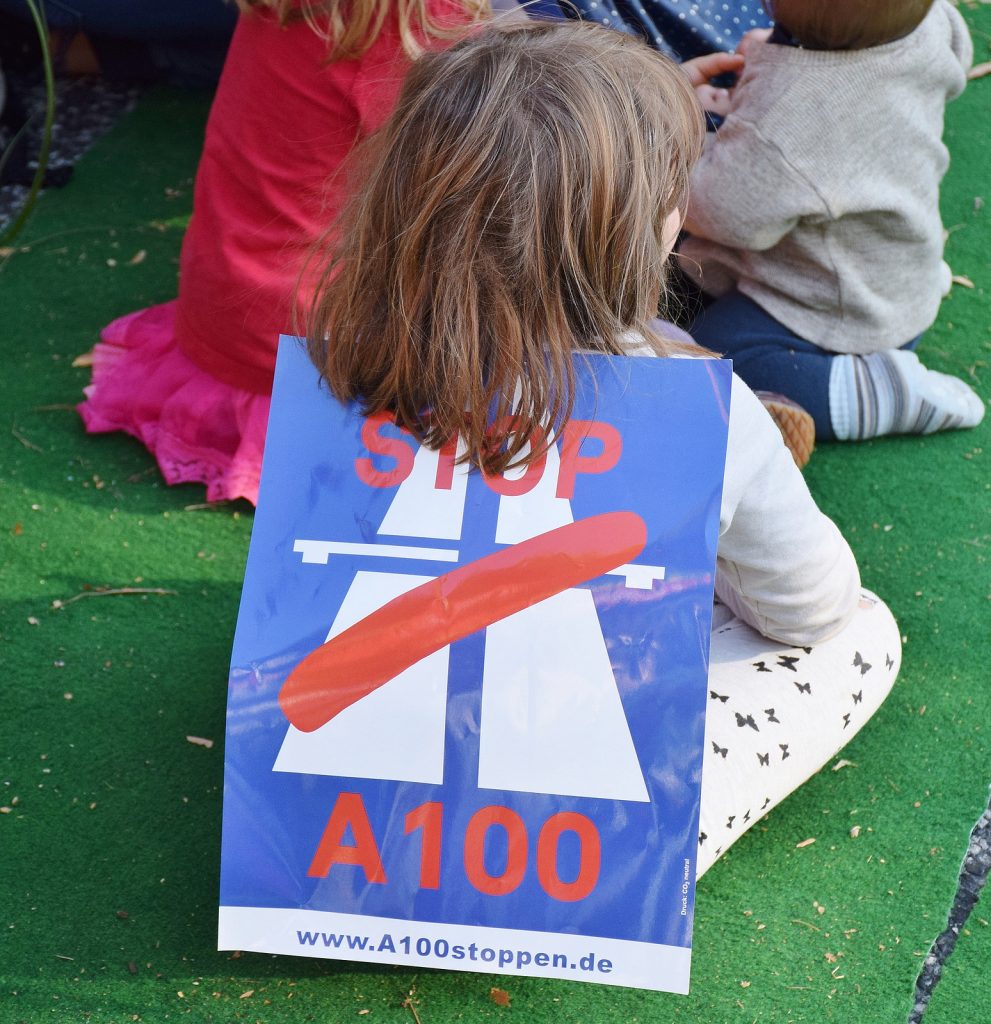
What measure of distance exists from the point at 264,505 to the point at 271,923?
1.52ft

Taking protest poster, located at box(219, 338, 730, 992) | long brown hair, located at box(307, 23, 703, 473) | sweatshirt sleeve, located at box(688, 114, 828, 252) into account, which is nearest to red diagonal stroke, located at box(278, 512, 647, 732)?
protest poster, located at box(219, 338, 730, 992)

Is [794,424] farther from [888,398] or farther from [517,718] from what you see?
[517,718]

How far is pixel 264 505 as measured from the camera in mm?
1340

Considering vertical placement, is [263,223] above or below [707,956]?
above

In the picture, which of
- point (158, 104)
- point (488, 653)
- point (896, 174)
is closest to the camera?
point (488, 653)

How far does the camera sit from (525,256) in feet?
4.15

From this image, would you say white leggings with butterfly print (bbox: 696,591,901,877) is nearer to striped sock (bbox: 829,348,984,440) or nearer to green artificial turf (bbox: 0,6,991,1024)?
green artificial turf (bbox: 0,6,991,1024)

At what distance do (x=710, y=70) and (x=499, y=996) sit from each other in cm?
176

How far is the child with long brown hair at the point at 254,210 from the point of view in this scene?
1.96 m

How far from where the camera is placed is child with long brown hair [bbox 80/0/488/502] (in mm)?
1964

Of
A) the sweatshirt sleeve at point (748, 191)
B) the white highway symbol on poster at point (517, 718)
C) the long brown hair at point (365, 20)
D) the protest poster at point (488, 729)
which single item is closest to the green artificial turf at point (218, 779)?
the protest poster at point (488, 729)

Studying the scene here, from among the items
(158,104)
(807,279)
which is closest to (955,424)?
(807,279)

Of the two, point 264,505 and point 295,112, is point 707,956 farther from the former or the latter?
point 295,112

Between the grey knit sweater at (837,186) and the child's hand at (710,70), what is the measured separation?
8cm
